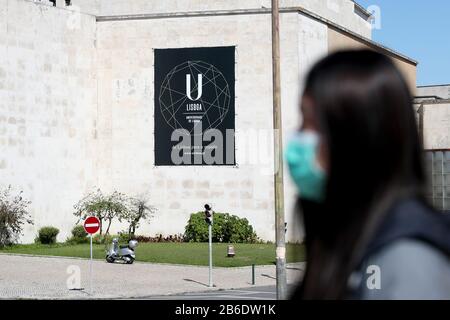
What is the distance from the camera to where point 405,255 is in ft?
6.71

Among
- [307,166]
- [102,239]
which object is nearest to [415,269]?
[307,166]

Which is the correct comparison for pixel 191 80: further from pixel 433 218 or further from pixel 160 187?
pixel 433 218

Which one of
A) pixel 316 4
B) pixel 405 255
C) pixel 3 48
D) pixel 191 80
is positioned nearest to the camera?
pixel 405 255

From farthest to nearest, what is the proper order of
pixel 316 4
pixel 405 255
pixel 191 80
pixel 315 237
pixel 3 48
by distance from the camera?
1. pixel 316 4
2. pixel 191 80
3. pixel 3 48
4. pixel 315 237
5. pixel 405 255

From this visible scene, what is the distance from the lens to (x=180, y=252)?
43844 mm

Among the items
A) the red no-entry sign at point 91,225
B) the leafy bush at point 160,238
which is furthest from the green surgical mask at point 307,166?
the leafy bush at point 160,238

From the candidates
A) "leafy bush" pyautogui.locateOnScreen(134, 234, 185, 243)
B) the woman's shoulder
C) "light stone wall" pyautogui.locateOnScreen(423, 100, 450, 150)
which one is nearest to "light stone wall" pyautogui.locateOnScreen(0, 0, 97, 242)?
"leafy bush" pyautogui.locateOnScreen(134, 234, 185, 243)

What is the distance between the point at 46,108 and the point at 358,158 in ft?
163

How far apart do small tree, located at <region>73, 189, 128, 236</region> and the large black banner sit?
304 cm

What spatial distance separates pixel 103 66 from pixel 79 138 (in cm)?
423

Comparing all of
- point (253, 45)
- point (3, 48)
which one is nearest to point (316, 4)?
point (253, 45)

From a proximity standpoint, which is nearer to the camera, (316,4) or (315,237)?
(315,237)

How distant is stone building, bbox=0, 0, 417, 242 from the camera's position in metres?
49.8

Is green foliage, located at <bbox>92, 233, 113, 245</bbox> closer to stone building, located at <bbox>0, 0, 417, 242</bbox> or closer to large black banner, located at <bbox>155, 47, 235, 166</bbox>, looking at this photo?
stone building, located at <bbox>0, 0, 417, 242</bbox>
